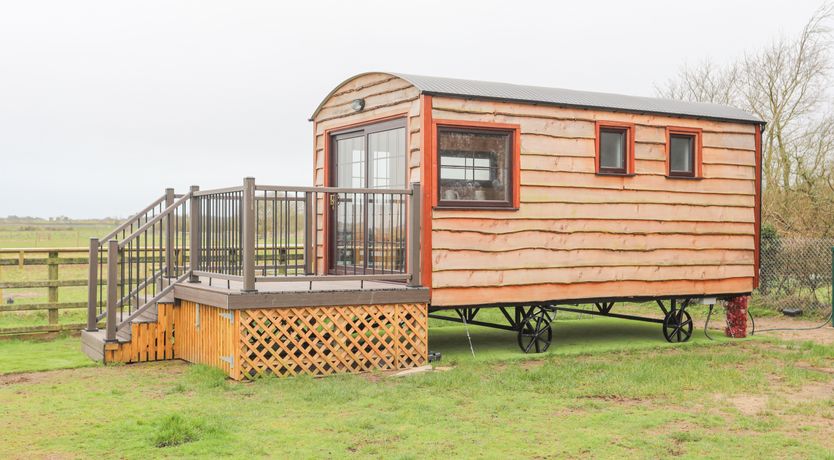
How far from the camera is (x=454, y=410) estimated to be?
6.60 metres

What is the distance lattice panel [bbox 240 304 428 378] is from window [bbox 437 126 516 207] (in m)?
1.35

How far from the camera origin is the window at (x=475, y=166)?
9.14m

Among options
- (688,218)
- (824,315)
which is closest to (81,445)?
(688,218)

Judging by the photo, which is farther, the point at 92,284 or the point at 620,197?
the point at 620,197

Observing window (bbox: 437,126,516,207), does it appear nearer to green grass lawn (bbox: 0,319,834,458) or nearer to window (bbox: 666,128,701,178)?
green grass lawn (bbox: 0,319,834,458)

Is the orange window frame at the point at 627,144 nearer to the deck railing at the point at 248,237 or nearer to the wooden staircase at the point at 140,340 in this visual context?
the deck railing at the point at 248,237

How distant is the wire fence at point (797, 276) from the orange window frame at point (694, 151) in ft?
15.2

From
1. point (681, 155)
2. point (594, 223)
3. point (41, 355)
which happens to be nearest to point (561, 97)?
point (594, 223)

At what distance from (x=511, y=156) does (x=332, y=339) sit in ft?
9.80

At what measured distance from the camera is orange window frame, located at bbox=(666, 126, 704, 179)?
10820mm

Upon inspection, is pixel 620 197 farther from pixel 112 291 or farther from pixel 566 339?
pixel 112 291

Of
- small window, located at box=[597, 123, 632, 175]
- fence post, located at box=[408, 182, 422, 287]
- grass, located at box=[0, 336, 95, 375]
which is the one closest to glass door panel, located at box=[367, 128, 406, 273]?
fence post, located at box=[408, 182, 422, 287]

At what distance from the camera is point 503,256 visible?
947cm

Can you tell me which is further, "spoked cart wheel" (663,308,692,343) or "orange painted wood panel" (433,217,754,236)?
"spoked cart wheel" (663,308,692,343)
